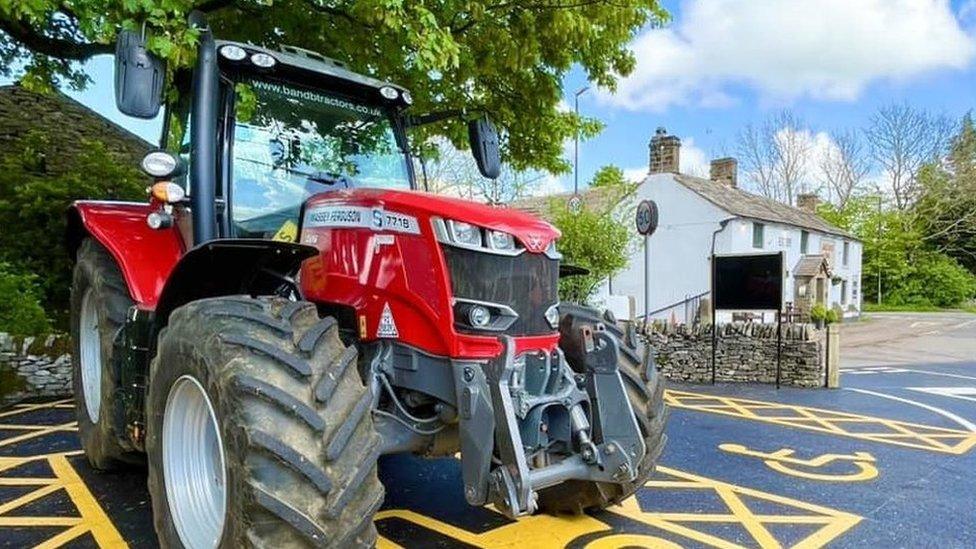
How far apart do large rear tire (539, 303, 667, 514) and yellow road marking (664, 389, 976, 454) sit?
11.6ft

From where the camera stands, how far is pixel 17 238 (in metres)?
7.54

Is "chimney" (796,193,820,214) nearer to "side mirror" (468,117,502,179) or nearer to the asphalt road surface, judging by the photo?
the asphalt road surface

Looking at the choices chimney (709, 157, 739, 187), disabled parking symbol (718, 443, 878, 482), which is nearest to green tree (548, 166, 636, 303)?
disabled parking symbol (718, 443, 878, 482)

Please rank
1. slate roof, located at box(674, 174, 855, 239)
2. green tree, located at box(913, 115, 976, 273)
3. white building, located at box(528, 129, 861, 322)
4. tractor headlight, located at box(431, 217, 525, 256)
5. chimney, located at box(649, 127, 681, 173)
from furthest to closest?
green tree, located at box(913, 115, 976, 273) → chimney, located at box(649, 127, 681, 173) → slate roof, located at box(674, 174, 855, 239) → white building, located at box(528, 129, 861, 322) → tractor headlight, located at box(431, 217, 525, 256)

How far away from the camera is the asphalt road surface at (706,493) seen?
318 cm

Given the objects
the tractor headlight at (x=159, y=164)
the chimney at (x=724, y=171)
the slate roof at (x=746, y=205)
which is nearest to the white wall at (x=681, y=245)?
the slate roof at (x=746, y=205)

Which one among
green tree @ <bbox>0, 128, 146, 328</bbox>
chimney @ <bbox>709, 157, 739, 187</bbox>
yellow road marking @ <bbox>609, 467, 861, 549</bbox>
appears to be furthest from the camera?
chimney @ <bbox>709, 157, 739, 187</bbox>

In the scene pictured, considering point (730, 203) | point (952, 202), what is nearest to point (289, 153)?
point (730, 203)

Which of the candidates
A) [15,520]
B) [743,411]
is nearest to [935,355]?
[743,411]

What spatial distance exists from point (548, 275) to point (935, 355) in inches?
638

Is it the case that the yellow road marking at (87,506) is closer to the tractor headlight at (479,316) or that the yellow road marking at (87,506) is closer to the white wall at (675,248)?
the tractor headlight at (479,316)

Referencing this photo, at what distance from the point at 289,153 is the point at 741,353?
8.30 meters

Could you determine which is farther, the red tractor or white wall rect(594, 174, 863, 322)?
white wall rect(594, 174, 863, 322)

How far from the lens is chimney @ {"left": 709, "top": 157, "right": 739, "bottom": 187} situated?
27719 millimetres
